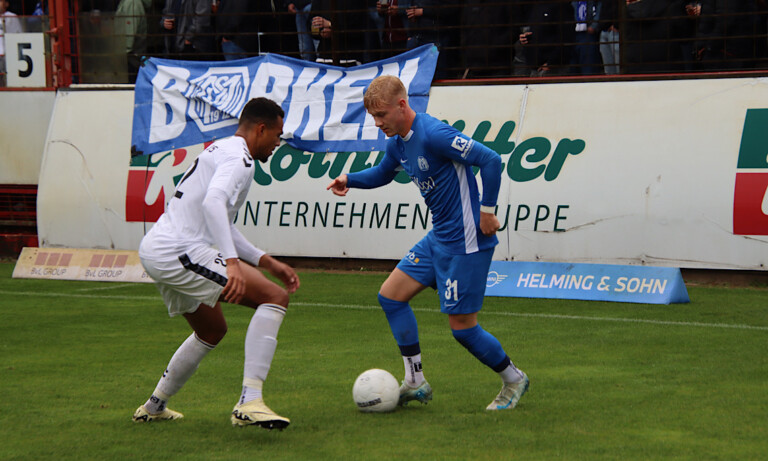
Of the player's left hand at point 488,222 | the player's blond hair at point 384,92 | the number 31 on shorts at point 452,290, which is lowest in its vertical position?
the number 31 on shorts at point 452,290

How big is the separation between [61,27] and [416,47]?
19.4ft

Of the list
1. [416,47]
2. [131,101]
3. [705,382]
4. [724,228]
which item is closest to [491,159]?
[705,382]

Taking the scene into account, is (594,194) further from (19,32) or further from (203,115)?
Answer: (19,32)

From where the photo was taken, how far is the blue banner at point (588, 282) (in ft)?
33.4

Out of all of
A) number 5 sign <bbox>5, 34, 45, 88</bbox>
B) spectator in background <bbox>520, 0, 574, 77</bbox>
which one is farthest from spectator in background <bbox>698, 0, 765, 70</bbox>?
number 5 sign <bbox>5, 34, 45, 88</bbox>

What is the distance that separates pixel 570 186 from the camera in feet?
39.0

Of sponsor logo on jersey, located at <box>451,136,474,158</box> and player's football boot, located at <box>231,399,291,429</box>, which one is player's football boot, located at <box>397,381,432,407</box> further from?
sponsor logo on jersey, located at <box>451,136,474,158</box>

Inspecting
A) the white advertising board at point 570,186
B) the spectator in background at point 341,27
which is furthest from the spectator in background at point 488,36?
the spectator in background at point 341,27

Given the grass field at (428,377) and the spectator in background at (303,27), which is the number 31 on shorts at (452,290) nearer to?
the grass field at (428,377)

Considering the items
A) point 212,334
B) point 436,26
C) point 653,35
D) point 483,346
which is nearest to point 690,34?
point 653,35

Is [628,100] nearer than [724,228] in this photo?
No

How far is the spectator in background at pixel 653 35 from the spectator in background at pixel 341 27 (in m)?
3.71

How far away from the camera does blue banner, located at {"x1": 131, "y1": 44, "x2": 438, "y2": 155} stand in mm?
13211

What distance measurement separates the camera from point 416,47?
1334cm
